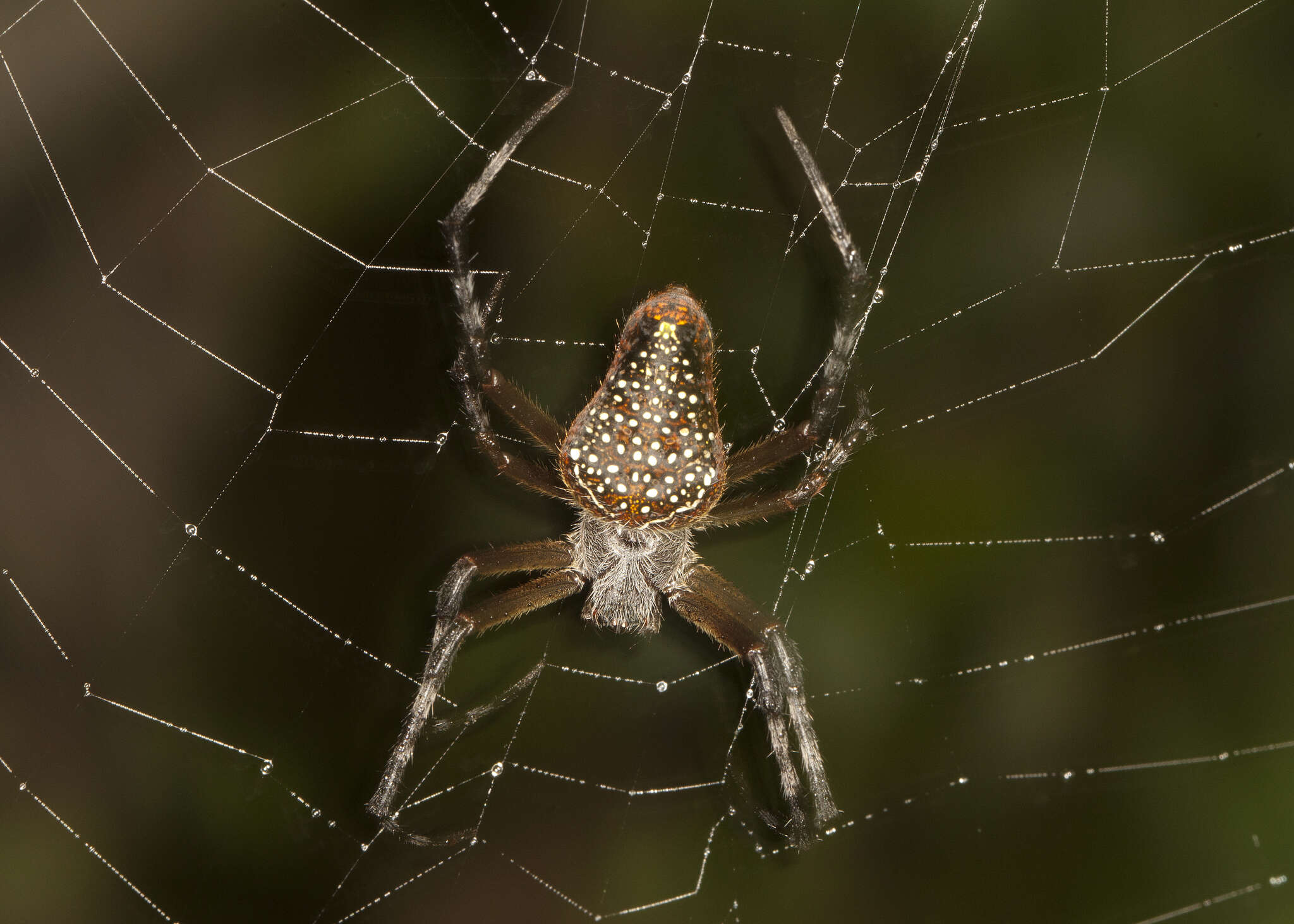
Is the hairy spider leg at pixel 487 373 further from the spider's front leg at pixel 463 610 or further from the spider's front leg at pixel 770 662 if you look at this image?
the spider's front leg at pixel 770 662

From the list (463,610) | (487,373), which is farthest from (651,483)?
(463,610)

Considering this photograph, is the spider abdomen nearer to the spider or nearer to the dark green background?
the spider

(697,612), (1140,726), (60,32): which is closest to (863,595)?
(697,612)

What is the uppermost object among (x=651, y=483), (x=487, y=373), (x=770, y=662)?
(x=487, y=373)

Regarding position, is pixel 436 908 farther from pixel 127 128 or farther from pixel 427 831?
pixel 127 128

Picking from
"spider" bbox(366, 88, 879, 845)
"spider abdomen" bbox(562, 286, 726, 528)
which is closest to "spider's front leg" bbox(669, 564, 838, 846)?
"spider" bbox(366, 88, 879, 845)

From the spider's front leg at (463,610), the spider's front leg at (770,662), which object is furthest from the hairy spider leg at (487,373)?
the spider's front leg at (770,662)

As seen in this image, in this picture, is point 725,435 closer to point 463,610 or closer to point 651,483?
point 651,483
